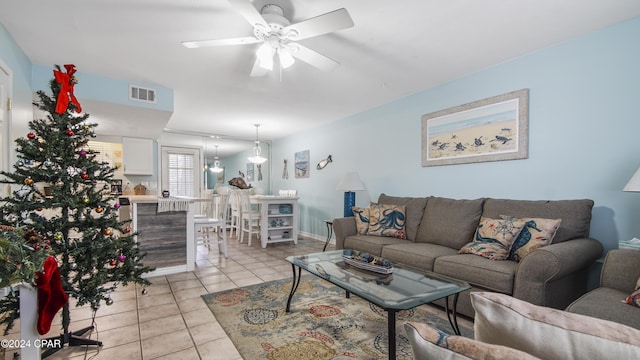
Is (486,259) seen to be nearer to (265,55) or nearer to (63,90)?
(265,55)

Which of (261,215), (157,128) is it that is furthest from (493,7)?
(157,128)

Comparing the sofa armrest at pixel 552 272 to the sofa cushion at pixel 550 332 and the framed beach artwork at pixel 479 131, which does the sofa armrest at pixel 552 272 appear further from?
the sofa cushion at pixel 550 332

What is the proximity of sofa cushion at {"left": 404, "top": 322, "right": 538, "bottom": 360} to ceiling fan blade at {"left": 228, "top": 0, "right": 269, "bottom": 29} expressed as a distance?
1865mm

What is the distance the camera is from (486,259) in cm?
237

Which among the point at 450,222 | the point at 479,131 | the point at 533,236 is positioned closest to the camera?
the point at 533,236

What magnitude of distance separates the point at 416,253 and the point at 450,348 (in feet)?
7.60

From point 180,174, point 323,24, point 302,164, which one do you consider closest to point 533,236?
point 323,24

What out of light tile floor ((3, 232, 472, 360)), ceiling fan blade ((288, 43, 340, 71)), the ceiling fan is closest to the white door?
light tile floor ((3, 232, 472, 360))

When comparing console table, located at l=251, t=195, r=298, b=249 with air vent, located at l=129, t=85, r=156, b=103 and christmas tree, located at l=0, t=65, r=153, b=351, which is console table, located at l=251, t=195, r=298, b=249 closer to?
air vent, located at l=129, t=85, r=156, b=103

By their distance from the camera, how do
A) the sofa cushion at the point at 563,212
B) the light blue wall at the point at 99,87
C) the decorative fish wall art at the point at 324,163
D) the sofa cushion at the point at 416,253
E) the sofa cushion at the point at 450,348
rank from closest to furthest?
the sofa cushion at the point at 450,348 < the sofa cushion at the point at 563,212 < the sofa cushion at the point at 416,253 < the light blue wall at the point at 99,87 < the decorative fish wall art at the point at 324,163

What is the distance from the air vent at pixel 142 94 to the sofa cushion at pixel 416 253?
3.40m

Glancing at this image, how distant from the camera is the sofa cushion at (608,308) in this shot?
54.9 inches

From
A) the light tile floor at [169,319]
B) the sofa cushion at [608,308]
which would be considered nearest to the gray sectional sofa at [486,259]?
the sofa cushion at [608,308]

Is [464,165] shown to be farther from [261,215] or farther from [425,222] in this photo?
[261,215]
